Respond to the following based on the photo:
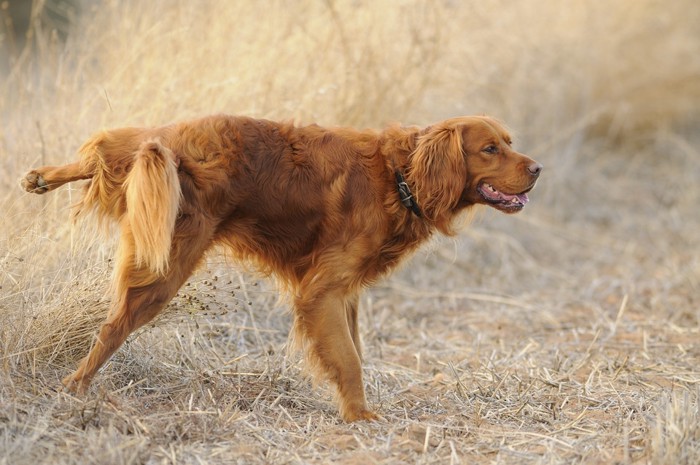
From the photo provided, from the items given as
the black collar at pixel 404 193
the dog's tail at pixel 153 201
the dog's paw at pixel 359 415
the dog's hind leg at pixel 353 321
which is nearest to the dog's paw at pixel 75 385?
the dog's tail at pixel 153 201

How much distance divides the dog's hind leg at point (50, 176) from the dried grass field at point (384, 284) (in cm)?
49

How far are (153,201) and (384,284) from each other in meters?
3.45

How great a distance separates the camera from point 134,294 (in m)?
3.73

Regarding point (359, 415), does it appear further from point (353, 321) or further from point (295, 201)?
point (295, 201)

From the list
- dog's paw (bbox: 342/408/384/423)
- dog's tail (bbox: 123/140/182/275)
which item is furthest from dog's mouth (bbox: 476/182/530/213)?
dog's tail (bbox: 123/140/182/275)

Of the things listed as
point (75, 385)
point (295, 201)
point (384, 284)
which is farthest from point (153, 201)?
point (384, 284)

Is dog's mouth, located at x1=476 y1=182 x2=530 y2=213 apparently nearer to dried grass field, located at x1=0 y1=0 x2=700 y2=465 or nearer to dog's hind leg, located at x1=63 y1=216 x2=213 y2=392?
dried grass field, located at x1=0 y1=0 x2=700 y2=465

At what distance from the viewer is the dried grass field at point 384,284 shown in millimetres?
3656

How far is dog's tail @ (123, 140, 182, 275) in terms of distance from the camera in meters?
3.56

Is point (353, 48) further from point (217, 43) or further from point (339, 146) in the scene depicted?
point (339, 146)

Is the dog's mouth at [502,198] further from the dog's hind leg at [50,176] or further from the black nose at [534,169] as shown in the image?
the dog's hind leg at [50,176]

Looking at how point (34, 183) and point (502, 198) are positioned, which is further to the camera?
point (502, 198)

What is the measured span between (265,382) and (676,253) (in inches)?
199

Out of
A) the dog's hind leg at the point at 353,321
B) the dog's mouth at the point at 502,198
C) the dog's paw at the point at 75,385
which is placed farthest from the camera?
the dog's hind leg at the point at 353,321
